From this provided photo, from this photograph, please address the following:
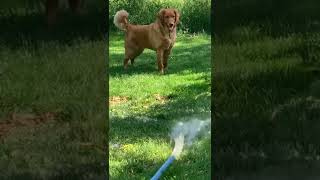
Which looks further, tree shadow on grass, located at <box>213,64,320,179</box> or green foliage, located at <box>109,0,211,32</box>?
tree shadow on grass, located at <box>213,64,320,179</box>

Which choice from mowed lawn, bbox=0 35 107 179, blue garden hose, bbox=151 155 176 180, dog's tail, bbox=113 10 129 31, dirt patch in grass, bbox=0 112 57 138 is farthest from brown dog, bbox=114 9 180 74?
dirt patch in grass, bbox=0 112 57 138

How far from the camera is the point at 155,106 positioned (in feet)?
20.6

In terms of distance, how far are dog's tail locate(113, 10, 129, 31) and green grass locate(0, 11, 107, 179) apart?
0.60 feet

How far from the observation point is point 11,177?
6.40 meters

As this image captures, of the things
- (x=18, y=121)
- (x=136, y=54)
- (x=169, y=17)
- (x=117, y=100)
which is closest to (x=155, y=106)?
(x=117, y=100)

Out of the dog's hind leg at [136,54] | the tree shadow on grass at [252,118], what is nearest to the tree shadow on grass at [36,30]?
the dog's hind leg at [136,54]

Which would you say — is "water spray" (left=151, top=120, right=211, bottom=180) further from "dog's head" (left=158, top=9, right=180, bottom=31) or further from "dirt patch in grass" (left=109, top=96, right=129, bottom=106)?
"dog's head" (left=158, top=9, right=180, bottom=31)

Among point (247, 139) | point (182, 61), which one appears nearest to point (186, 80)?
point (182, 61)

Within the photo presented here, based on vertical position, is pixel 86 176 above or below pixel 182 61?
below

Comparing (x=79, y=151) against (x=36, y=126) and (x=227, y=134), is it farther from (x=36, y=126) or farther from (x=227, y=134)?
(x=227, y=134)

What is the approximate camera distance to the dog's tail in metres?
6.20

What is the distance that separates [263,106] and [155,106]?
82cm

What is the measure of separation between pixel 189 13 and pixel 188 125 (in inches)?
31.7

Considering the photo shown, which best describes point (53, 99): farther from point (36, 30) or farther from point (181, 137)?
point (181, 137)
